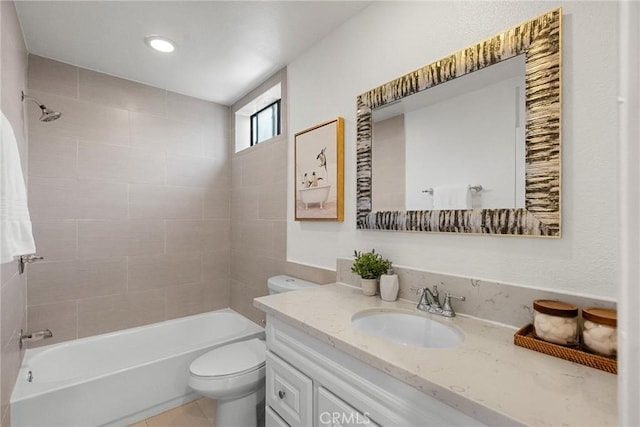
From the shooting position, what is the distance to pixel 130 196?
8.03ft

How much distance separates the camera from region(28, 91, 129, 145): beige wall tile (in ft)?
6.89

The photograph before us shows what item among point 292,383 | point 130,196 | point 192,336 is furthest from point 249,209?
point 292,383

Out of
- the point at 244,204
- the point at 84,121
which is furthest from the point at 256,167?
the point at 84,121

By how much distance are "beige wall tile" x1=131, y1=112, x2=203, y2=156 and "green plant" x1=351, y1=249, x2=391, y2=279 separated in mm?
2062

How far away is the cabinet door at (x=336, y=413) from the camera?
91 centimetres

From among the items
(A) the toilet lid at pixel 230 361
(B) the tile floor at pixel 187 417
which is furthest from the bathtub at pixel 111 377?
(A) the toilet lid at pixel 230 361

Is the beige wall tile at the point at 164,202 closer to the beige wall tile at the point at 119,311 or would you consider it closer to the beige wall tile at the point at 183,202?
the beige wall tile at the point at 183,202

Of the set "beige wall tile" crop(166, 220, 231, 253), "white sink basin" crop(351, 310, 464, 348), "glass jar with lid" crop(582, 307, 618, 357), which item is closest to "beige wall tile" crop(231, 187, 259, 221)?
"beige wall tile" crop(166, 220, 231, 253)

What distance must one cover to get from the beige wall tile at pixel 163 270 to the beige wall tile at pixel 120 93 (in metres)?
1.27

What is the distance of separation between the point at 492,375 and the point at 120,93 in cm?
298

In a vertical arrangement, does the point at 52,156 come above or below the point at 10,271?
above

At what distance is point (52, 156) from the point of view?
6.99 ft

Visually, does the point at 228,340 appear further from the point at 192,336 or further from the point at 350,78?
the point at 350,78

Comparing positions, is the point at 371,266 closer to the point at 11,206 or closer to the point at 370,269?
the point at 370,269
